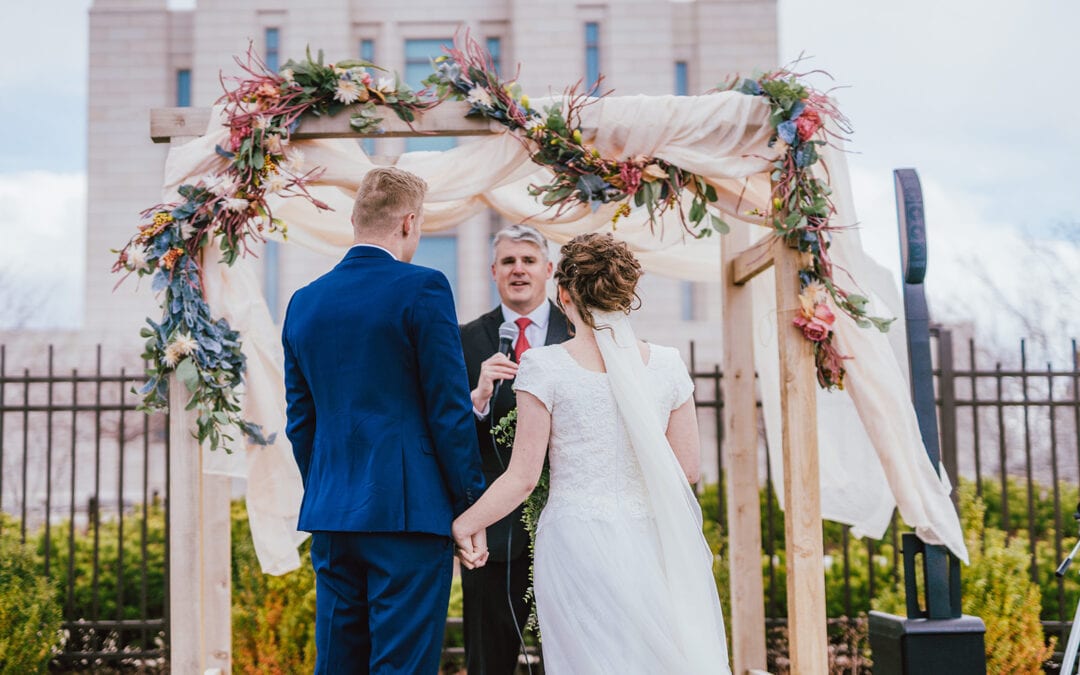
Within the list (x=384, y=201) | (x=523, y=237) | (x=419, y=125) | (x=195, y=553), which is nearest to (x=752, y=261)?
(x=523, y=237)

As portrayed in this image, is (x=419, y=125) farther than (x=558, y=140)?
Yes

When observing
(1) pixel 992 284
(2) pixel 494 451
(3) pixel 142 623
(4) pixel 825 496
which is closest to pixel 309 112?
(2) pixel 494 451

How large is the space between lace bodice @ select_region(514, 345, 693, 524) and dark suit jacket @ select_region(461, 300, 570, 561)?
0.85 m

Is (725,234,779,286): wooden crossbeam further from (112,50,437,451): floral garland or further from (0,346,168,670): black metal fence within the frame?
(0,346,168,670): black metal fence

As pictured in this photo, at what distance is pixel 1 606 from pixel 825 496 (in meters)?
4.50

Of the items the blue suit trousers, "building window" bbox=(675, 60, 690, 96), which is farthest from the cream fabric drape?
"building window" bbox=(675, 60, 690, 96)

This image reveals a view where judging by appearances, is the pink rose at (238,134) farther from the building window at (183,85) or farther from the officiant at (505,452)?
the building window at (183,85)

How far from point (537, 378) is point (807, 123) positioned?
1873mm

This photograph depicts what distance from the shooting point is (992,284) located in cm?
1458

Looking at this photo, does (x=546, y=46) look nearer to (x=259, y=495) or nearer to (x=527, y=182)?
(x=527, y=182)

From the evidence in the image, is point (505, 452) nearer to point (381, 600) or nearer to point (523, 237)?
point (523, 237)

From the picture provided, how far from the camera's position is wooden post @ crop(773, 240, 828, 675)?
3.75 meters

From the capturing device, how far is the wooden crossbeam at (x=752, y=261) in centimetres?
421

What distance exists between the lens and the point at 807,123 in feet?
12.2
